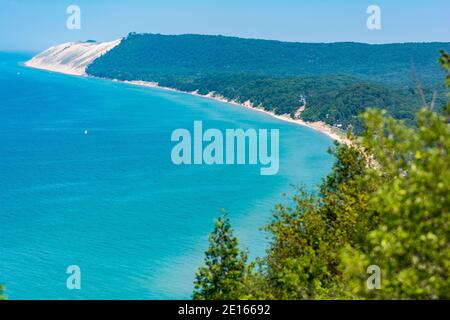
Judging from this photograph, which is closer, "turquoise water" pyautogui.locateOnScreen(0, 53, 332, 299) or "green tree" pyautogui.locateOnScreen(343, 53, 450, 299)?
"green tree" pyautogui.locateOnScreen(343, 53, 450, 299)

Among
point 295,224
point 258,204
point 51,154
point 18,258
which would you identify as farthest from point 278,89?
point 295,224

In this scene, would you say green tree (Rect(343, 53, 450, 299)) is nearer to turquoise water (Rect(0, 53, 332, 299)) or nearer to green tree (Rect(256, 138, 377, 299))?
green tree (Rect(256, 138, 377, 299))

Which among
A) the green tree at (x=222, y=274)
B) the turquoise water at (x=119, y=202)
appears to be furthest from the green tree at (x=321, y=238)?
the turquoise water at (x=119, y=202)

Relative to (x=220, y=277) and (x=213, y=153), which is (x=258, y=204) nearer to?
(x=213, y=153)

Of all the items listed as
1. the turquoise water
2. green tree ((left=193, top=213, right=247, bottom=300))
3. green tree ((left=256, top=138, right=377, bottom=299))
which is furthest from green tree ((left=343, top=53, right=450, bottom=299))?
the turquoise water

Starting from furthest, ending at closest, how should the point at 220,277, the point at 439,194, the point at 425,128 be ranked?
the point at 220,277 < the point at 425,128 < the point at 439,194

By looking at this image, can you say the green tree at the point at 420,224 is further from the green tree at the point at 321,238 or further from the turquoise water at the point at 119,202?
the turquoise water at the point at 119,202

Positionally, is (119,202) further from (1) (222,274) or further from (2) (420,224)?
(2) (420,224)
